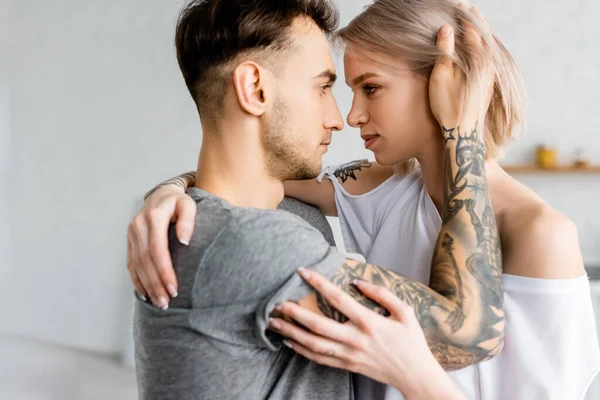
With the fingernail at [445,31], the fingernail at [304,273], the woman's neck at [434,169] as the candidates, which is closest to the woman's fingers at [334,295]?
the fingernail at [304,273]

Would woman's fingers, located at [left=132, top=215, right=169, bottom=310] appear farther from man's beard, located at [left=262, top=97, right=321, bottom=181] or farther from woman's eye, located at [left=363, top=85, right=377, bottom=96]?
woman's eye, located at [left=363, top=85, right=377, bottom=96]

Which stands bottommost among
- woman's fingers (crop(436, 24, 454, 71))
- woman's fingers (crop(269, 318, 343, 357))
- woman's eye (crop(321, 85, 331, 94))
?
woman's fingers (crop(269, 318, 343, 357))

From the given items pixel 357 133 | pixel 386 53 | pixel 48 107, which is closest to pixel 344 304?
pixel 386 53

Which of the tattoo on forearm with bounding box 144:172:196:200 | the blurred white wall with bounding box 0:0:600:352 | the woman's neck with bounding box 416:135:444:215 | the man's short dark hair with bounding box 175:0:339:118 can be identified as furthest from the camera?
the blurred white wall with bounding box 0:0:600:352

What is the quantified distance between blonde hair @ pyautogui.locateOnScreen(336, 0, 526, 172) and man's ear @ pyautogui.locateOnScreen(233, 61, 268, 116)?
388mm

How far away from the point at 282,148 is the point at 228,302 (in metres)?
0.36

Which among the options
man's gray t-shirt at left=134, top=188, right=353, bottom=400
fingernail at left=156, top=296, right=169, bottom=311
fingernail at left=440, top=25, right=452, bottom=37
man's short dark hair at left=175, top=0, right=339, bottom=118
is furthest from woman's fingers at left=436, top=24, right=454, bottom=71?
fingernail at left=156, top=296, right=169, bottom=311

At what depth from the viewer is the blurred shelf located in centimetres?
316

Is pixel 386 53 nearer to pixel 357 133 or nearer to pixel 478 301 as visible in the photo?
pixel 478 301

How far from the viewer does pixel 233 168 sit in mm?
1141

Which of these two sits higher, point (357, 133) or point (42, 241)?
point (357, 133)

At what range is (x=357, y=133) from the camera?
3420 mm

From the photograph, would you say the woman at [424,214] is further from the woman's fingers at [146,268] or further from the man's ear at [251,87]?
the man's ear at [251,87]

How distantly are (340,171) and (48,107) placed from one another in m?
3.01
